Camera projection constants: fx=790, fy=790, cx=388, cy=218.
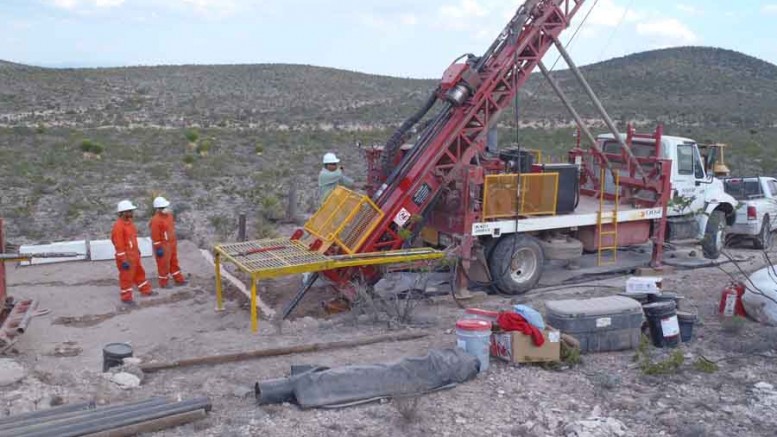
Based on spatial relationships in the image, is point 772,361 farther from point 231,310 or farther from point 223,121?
point 223,121

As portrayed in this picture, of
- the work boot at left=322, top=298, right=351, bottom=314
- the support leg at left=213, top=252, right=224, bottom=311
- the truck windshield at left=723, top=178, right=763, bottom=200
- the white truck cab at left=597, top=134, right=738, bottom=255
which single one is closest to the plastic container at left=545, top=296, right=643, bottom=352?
the work boot at left=322, top=298, right=351, bottom=314

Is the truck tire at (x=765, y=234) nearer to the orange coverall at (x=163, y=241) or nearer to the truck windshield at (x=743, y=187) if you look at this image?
the truck windshield at (x=743, y=187)

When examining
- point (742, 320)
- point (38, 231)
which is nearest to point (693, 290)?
point (742, 320)

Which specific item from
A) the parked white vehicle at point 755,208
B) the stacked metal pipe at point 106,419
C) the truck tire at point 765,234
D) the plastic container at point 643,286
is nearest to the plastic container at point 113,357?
the stacked metal pipe at point 106,419

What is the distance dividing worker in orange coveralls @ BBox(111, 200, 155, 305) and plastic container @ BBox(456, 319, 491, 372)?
5346mm

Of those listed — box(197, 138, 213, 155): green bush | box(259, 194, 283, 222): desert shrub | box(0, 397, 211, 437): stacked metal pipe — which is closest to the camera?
box(0, 397, 211, 437): stacked metal pipe

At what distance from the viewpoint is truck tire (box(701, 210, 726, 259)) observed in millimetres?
13578

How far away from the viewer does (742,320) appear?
30.5 feet

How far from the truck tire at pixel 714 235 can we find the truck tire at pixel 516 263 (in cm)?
348

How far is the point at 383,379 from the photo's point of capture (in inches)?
281

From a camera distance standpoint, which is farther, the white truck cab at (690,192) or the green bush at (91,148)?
the green bush at (91,148)

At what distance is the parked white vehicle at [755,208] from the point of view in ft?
51.0

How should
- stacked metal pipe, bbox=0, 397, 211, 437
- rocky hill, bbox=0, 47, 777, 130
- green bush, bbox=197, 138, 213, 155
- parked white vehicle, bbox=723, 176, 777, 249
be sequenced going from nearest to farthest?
stacked metal pipe, bbox=0, 397, 211, 437
parked white vehicle, bbox=723, 176, 777, 249
green bush, bbox=197, 138, 213, 155
rocky hill, bbox=0, 47, 777, 130

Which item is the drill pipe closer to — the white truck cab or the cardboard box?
the cardboard box
